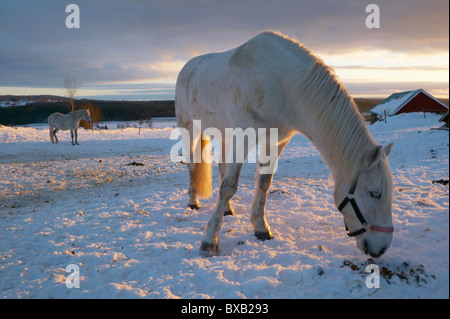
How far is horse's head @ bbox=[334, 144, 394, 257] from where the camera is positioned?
2330mm

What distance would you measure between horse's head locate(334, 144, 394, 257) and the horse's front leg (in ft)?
3.90

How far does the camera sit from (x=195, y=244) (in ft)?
11.1

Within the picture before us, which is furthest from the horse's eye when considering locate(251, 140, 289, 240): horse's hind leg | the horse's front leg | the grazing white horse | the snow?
locate(251, 140, 289, 240): horse's hind leg

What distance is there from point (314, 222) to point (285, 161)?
20.3ft

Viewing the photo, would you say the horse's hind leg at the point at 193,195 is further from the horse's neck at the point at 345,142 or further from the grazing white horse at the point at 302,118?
the horse's neck at the point at 345,142

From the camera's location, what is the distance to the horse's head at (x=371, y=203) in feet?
7.64

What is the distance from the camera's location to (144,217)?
436 centimetres

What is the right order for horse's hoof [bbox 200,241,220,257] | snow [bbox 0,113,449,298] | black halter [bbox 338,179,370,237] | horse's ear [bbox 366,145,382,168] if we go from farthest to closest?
horse's hoof [bbox 200,241,220,257] < black halter [bbox 338,179,370,237] < snow [bbox 0,113,449,298] < horse's ear [bbox 366,145,382,168]

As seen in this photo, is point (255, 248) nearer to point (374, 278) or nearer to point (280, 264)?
point (280, 264)

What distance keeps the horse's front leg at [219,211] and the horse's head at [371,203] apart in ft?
3.90

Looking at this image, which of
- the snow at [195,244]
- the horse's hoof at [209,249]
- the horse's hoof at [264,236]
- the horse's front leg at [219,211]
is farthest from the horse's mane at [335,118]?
the horse's hoof at [209,249]

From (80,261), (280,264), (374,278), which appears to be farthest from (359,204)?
(80,261)

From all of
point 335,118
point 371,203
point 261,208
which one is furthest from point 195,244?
point 335,118

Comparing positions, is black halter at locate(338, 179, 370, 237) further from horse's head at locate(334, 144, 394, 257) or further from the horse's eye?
the horse's eye
